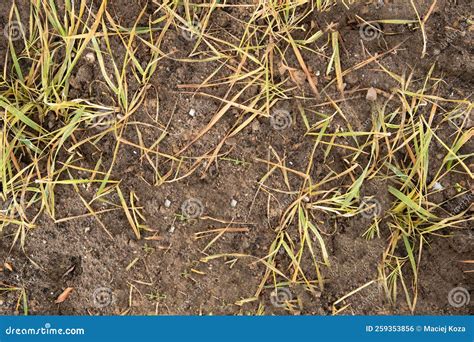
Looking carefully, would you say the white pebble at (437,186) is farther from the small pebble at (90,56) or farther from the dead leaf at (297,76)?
the small pebble at (90,56)

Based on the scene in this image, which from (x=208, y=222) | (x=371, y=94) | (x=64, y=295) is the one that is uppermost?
(x=371, y=94)

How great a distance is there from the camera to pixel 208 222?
1938mm

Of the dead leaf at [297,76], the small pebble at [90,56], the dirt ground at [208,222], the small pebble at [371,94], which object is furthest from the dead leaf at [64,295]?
the small pebble at [371,94]

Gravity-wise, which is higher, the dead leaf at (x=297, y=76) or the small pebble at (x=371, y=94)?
the dead leaf at (x=297, y=76)

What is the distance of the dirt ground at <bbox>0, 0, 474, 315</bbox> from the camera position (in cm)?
194

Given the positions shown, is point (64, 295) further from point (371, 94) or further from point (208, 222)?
point (371, 94)

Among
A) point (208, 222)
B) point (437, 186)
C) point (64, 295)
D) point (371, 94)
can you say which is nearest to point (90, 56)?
point (208, 222)

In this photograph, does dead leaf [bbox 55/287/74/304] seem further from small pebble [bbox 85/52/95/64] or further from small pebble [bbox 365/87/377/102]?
small pebble [bbox 365/87/377/102]

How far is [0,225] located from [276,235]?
1.07 meters

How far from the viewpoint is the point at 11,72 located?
1950mm

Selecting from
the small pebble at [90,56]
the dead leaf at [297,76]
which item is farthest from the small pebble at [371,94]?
the small pebble at [90,56]

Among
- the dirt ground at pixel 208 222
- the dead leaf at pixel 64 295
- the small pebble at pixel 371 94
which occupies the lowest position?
the dead leaf at pixel 64 295

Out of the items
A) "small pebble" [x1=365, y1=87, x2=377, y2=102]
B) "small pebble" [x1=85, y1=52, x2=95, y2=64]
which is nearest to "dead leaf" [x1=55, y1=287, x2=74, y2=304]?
"small pebble" [x1=85, y1=52, x2=95, y2=64]

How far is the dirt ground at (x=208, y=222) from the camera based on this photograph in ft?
6.35
